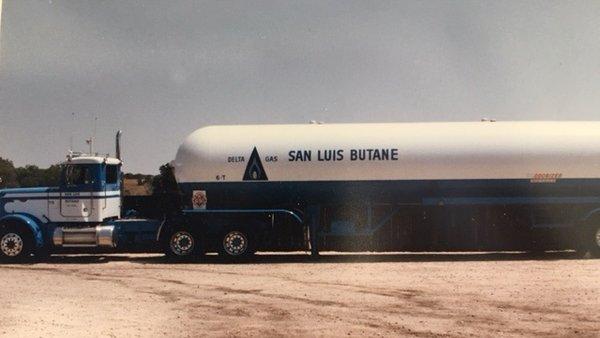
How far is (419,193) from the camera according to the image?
16.5 metres

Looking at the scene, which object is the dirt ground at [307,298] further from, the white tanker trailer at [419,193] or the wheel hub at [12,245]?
the wheel hub at [12,245]

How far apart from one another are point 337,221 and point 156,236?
4960 millimetres

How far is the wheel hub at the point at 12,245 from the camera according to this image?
53.7 feet

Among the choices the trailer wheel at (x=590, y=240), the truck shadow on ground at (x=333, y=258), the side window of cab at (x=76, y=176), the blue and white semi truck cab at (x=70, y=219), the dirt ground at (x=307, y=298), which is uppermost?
the side window of cab at (x=76, y=176)

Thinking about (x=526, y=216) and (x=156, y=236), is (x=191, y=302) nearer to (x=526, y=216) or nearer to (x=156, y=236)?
(x=156, y=236)

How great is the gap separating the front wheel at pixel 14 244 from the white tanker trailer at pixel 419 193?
407 centimetres

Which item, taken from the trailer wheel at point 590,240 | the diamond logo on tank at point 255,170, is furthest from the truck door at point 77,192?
the trailer wheel at point 590,240

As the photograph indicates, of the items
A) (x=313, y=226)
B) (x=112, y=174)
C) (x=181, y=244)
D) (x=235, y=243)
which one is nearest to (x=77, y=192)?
(x=112, y=174)

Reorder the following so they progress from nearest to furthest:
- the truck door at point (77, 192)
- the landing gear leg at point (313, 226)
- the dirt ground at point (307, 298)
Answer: the dirt ground at point (307, 298)
the landing gear leg at point (313, 226)
the truck door at point (77, 192)

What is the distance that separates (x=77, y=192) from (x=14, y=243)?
209cm

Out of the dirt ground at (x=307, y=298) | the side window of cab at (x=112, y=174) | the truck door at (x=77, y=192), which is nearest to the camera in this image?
the dirt ground at (x=307, y=298)

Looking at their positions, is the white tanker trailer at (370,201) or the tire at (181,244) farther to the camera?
the tire at (181,244)

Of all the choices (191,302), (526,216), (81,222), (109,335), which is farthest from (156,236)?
(526,216)

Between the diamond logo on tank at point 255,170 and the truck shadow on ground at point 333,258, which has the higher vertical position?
the diamond logo on tank at point 255,170
